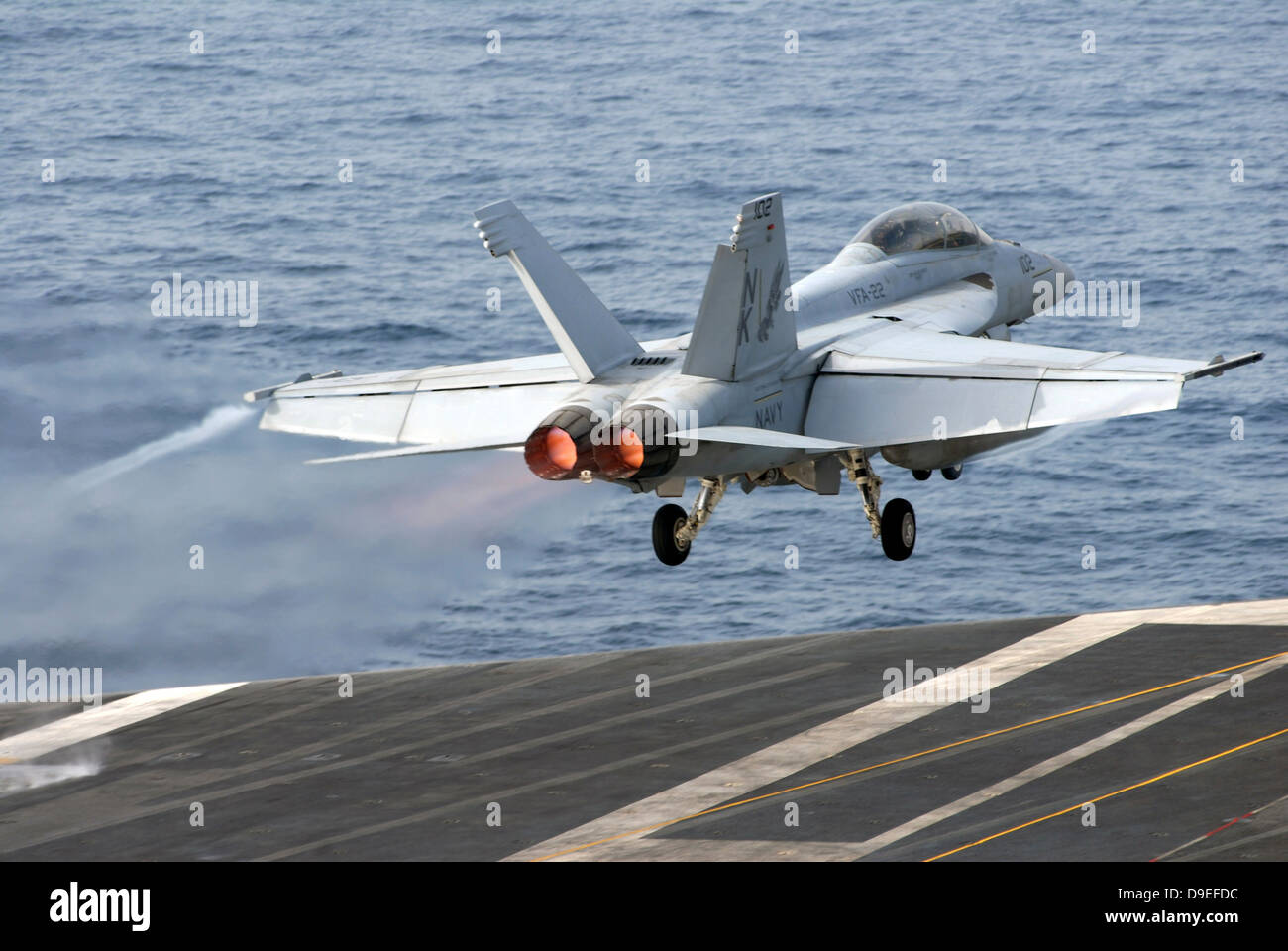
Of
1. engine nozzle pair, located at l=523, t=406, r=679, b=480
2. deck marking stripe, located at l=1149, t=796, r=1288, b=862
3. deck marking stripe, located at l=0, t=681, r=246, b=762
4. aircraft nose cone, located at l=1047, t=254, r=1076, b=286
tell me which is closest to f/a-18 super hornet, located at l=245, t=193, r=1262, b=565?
engine nozzle pair, located at l=523, t=406, r=679, b=480

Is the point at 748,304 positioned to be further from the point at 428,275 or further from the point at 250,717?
the point at 428,275

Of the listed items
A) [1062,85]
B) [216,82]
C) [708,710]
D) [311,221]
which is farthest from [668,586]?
[216,82]

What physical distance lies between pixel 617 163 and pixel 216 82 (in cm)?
4178

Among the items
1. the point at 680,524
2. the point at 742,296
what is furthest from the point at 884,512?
the point at 742,296

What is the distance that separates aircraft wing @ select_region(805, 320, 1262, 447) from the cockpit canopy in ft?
15.9

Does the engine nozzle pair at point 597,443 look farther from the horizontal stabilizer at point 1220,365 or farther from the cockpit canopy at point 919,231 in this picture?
the cockpit canopy at point 919,231

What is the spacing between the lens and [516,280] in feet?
347

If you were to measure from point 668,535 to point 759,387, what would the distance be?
352 cm

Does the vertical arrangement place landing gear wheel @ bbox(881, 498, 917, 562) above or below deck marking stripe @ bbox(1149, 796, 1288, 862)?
above

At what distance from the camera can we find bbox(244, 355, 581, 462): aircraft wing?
33.9 meters

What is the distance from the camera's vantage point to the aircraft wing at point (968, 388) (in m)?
31.3

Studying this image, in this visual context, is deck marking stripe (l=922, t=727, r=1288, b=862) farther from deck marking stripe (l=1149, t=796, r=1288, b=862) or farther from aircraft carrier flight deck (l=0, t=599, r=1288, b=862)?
deck marking stripe (l=1149, t=796, r=1288, b=862)
